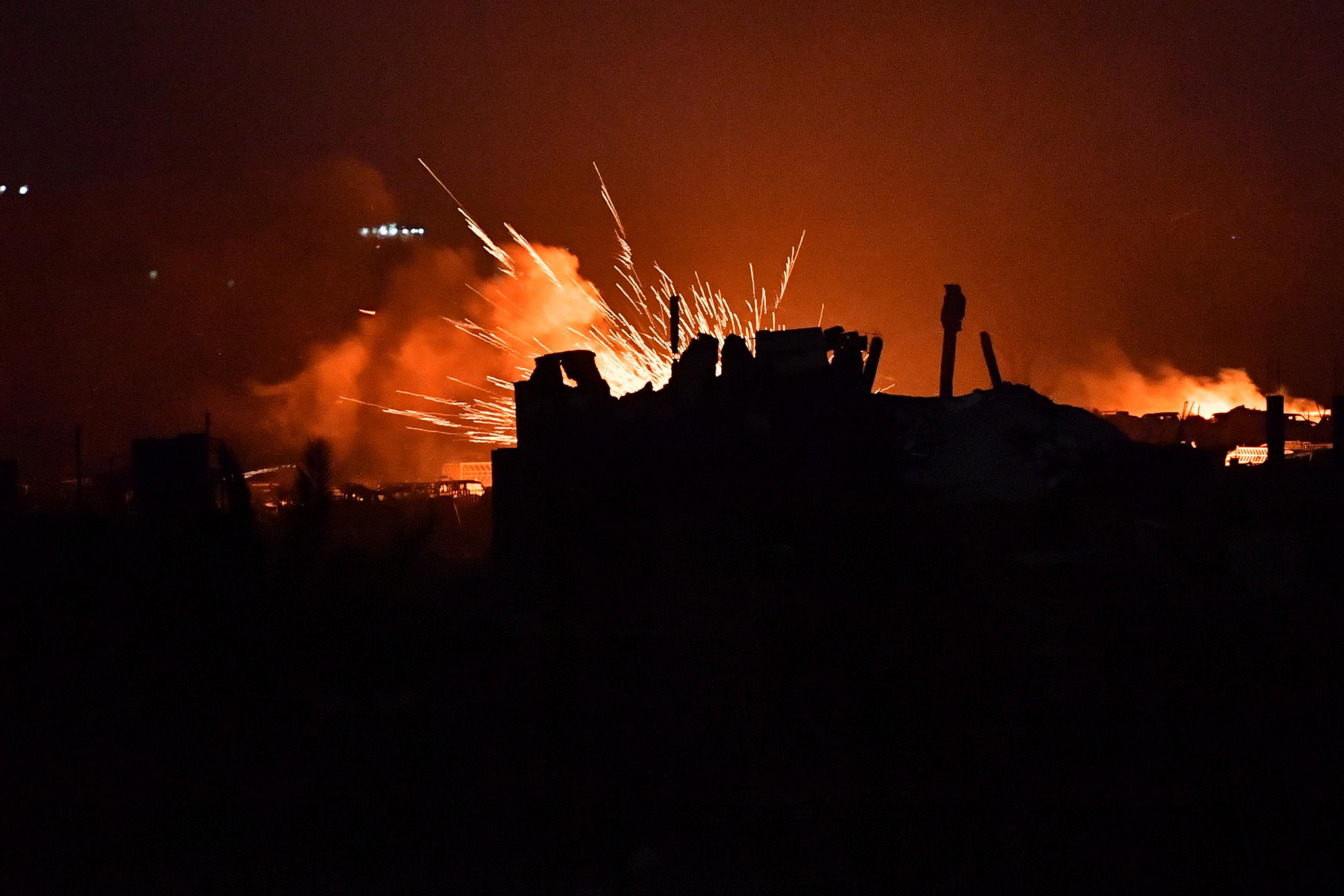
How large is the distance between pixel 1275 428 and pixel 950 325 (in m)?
3.76

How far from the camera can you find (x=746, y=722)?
754cm

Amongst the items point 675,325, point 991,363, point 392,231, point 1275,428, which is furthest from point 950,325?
point 392,231

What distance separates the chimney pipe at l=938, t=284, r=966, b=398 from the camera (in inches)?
536

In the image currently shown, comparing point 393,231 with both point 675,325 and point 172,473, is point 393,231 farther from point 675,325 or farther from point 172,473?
point 172,473

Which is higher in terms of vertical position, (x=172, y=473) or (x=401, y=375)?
(x=401, y=375)

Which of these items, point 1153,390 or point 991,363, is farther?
point 1153,390

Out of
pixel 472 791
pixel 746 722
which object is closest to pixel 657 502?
pixel 746 722

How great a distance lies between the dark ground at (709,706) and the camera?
625 centimetres

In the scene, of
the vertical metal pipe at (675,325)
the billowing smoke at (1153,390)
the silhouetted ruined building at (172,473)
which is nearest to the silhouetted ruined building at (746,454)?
the vertical metal pipe at (675,325)

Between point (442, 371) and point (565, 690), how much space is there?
91.1ft

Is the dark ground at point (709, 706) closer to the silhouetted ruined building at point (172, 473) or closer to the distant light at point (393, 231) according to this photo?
the silhouetted ruined building at point (172, 473)

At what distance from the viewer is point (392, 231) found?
38.4m

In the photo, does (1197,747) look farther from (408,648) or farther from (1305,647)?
(408,648)

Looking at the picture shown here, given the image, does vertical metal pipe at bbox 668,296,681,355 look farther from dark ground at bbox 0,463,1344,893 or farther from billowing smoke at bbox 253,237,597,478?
billowing smoke at bbox 253,237,597,478
